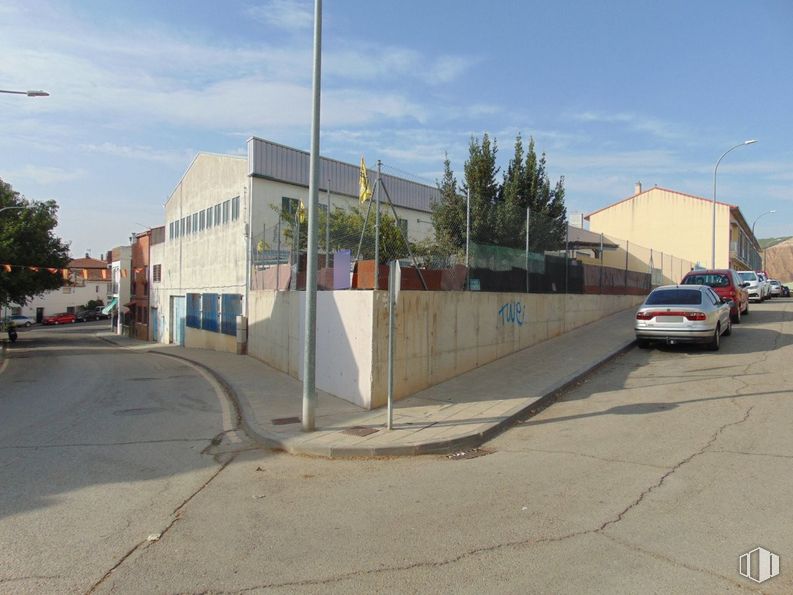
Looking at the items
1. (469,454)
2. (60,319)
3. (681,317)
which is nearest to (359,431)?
(469,454)

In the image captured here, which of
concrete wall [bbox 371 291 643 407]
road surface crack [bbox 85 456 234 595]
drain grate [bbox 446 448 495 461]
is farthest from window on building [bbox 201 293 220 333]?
drain grate [bbox 446 448 495 461]

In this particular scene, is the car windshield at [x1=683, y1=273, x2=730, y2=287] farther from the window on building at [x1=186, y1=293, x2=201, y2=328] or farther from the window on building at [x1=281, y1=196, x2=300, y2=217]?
the window on building at [x1=186, y1=293, x2=201, y2=328]

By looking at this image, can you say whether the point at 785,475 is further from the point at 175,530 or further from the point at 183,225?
the point at 183,225

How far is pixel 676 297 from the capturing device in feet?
43.3

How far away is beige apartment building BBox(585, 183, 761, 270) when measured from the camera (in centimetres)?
4194

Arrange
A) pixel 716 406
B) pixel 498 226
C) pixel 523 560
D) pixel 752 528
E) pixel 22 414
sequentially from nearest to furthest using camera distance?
pixel 523 560, pixel 752 528, pixel 716 406, pixel 22 414, pixel 498 226

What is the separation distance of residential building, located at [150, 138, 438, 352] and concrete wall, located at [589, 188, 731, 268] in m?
22.0

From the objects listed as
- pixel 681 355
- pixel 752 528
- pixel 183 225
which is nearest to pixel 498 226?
pixel 681 355

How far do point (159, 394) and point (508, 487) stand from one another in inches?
357

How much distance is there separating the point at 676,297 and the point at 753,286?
60.7 feet

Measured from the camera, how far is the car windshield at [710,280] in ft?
57.5

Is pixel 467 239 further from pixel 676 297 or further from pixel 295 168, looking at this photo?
pixel 295 168

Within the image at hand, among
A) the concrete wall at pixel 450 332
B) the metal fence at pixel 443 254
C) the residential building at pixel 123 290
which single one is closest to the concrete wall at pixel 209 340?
the metal fence at pixel 443 254

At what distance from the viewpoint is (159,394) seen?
12102 mm
